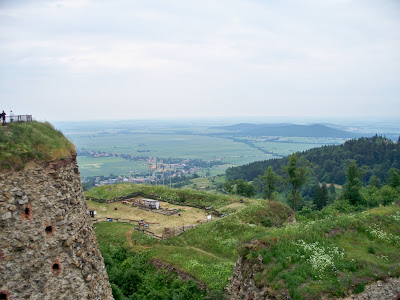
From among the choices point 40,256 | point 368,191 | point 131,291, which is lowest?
point 131,291

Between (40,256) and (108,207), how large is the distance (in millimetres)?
30757

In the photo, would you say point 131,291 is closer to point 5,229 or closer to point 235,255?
point 235,255

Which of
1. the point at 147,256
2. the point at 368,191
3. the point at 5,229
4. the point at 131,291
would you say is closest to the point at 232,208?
the point at 147,256

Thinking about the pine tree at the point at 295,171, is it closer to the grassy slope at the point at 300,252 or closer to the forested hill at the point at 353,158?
the grassy slope at the point at 300,252

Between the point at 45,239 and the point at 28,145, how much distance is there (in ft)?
13.7

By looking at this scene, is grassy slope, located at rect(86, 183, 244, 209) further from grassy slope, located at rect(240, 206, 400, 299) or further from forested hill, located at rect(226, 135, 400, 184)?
forested hill, located at rect(226, 135, 400, 184)

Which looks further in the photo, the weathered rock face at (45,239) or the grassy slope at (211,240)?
the grassy slope at (211,240)


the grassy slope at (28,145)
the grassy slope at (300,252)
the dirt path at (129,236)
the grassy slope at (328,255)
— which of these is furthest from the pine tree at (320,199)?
the grassy slope at (28,145)

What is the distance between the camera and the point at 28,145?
13.6 metres

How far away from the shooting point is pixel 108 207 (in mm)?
42594

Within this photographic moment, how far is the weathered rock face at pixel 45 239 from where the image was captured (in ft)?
39.2

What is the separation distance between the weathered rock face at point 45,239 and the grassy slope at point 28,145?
56 cm

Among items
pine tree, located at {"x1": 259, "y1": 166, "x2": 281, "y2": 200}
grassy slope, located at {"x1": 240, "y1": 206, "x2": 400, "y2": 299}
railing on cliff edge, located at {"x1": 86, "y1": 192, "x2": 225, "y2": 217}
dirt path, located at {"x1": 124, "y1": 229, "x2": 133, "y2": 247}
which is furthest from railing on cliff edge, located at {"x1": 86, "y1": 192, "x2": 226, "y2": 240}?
grassy slope, located at {"x1": 240, "y1": 206, "x2": 400, "y2": 299}

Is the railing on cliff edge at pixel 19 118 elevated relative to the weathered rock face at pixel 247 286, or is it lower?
elevated
